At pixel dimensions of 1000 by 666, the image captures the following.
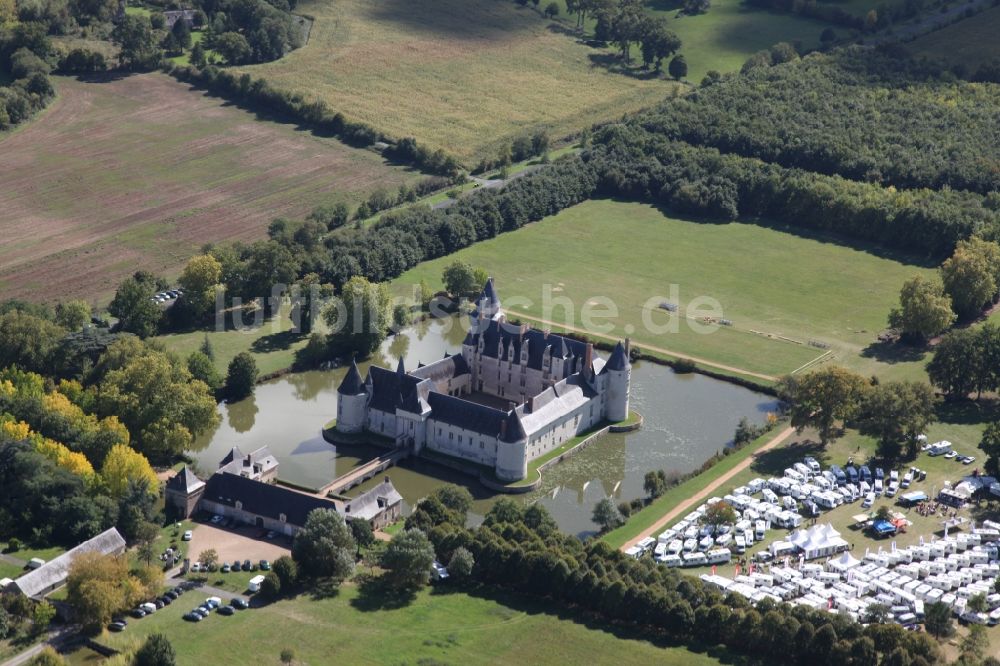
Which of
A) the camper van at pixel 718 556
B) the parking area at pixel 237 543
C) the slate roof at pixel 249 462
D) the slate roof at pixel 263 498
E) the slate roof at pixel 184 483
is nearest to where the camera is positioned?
the parking area at pixel 237 543

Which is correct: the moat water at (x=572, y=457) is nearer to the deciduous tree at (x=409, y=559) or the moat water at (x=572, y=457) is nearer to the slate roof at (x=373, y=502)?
the slate roof at (x=373, y=502)

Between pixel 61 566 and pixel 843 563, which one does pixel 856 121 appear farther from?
pixel 61 566

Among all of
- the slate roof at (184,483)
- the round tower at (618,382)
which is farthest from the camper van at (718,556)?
the slate roof at (184,483)

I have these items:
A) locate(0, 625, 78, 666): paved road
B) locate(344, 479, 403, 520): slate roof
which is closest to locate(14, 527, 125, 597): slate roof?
locate(0, 625, 78, 666): paved road

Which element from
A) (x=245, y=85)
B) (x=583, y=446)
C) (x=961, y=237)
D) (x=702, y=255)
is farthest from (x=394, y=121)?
(x=583, y=446)

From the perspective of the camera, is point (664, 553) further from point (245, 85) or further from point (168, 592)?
point (245, 85)

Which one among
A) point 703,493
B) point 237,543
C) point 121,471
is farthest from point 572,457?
point 121,471

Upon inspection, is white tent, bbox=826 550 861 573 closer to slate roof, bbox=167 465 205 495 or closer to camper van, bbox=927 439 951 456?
camper van, bbox=927 439 951 456
